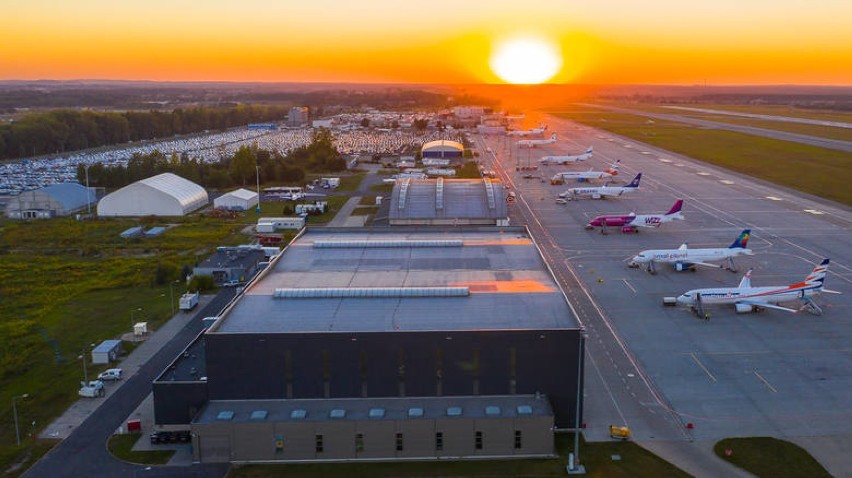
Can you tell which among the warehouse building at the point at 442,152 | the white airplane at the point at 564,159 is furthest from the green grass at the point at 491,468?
the warehouse building at the point at 442,152

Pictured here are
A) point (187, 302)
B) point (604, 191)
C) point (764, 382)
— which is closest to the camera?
point (764, 382)

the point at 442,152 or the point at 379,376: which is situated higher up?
the point at 442,152

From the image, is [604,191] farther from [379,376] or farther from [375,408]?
[375,408]

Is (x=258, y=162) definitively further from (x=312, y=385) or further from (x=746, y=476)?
(x=746, y=476)

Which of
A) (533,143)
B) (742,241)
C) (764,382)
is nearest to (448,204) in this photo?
(742,241)

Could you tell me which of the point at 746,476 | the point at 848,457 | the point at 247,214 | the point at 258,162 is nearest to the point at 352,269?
the point at 746,476

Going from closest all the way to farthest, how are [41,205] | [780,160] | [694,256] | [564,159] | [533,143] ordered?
1. [694,256]
2. [41,205]
3. [780,160]
4. [564,159]
5. [533,143]
